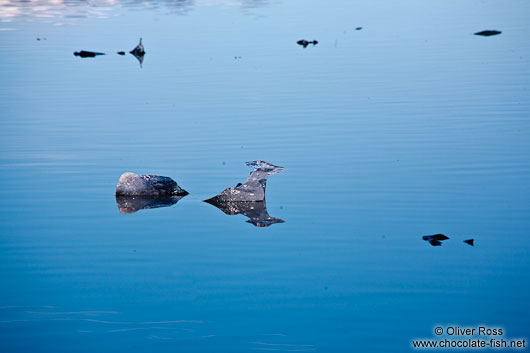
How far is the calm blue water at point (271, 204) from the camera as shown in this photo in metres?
8.40

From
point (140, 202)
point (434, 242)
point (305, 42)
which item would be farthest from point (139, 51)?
point (434, 242)

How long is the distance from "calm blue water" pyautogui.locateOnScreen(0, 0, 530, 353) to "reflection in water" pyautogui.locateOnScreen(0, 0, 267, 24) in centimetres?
2278

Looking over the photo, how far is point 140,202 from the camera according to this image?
42.4 feet

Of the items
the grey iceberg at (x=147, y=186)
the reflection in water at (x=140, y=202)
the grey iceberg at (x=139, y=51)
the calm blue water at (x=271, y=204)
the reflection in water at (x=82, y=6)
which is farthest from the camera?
the reflection in water at (x=82, y=6)

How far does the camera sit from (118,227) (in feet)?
38.1

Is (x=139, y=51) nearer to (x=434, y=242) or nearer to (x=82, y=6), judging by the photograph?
(x=434, y=242)

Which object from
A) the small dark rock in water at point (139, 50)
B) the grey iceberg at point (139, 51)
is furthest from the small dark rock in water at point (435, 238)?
the small dark rock in water at point (139, 50)

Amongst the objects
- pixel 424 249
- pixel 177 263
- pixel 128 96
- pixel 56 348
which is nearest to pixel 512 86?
pixel 128 96

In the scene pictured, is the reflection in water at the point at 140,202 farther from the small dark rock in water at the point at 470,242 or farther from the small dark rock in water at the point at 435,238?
the small dark rock in water at the point at 470,242

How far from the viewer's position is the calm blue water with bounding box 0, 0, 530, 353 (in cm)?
840

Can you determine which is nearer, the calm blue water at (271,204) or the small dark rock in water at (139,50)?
the calm blue water at (271,204)

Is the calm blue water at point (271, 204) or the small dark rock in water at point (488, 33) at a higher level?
the small dark rock in water at point (488, 33)

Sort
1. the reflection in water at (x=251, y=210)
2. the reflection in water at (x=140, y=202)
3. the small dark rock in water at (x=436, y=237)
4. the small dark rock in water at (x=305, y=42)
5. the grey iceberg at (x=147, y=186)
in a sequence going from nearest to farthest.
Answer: the small dark rock in water at (x=436, y=237), the reflection in water at (x=251, y=210), the reflection in water at (x=140, y=202), the grey iceberg at (x=147, y=186), the small dark rock in water at (x=305, y=42)

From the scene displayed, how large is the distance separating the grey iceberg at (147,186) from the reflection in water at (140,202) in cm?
8
